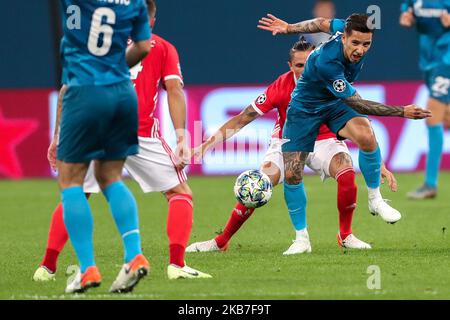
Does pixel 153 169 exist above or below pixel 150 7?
below

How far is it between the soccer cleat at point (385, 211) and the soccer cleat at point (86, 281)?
3.09 meters

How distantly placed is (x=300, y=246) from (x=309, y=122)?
995 mm

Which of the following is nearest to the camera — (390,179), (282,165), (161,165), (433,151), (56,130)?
(56,130)

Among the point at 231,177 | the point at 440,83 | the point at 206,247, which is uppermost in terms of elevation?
the point at 206,247

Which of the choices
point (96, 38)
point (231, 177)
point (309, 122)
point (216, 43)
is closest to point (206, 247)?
point (309, 122)

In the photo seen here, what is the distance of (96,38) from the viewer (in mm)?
6613

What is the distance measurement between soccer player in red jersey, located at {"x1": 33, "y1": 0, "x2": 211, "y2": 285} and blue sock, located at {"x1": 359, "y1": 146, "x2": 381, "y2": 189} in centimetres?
201

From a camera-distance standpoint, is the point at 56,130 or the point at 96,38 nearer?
the point at 96,38

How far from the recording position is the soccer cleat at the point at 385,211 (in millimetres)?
8953

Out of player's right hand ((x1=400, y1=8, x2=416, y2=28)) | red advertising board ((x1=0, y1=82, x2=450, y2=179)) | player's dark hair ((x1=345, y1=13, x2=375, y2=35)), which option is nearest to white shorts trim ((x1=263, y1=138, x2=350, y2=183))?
player's dark hair ((x1=345, y1=13, x2=375, y2=35))

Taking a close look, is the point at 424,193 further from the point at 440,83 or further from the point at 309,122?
the point at 309,122

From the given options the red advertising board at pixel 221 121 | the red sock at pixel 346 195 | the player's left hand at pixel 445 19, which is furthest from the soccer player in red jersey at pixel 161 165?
the red advertising board at pixel 221 121

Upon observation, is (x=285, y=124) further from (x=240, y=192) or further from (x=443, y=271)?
(x=443, y=271)
